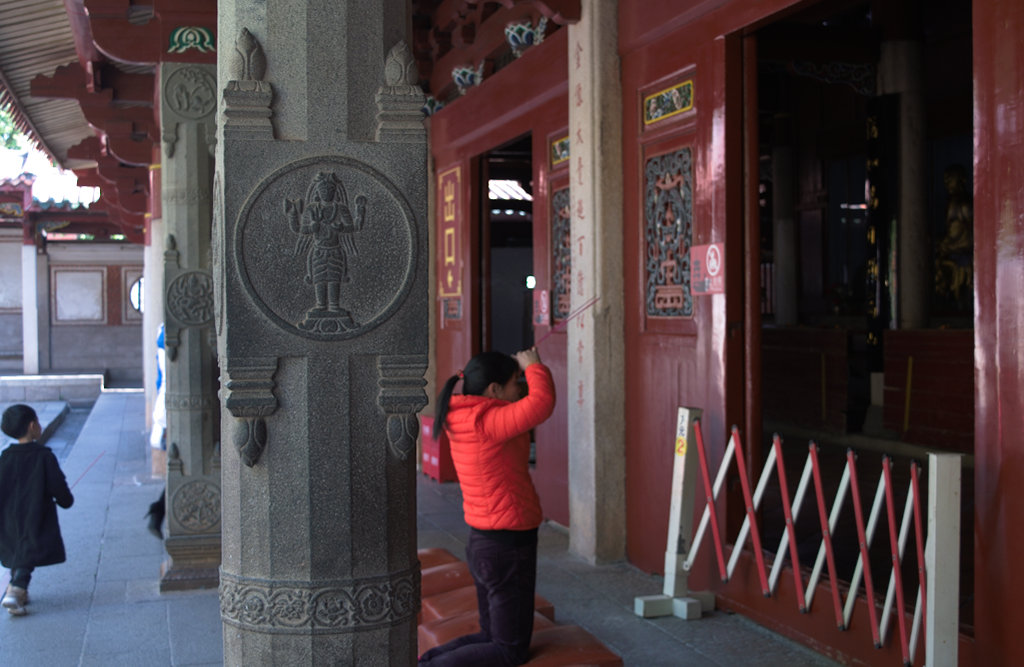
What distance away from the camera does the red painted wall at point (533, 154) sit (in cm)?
696

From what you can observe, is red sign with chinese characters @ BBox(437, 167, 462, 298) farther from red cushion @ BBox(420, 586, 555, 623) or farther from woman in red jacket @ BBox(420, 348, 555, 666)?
woman in red jacket @ BBox(420, 348, 555, 666)

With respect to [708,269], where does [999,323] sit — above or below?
below

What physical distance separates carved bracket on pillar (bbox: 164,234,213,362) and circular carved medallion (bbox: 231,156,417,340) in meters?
3.73

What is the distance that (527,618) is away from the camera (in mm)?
3764

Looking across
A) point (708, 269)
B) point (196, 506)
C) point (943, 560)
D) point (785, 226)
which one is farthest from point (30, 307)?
point (943, 560)

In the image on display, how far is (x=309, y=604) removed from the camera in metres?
2.35

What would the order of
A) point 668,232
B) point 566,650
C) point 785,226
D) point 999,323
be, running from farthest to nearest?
point 785,226 < point 668,232 < point 566,650 < point 999,323

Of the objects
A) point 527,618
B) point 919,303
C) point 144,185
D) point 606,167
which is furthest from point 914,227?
point 144,185

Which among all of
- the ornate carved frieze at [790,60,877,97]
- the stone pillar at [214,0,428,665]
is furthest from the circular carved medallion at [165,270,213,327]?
the ornate carved frieze at [790,60,877,97]

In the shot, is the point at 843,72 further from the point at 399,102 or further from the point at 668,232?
the point at 399,102

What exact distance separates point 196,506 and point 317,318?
3965mm

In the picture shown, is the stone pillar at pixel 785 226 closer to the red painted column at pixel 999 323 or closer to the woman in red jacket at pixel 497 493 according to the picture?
the red painted column at pixel 999 323

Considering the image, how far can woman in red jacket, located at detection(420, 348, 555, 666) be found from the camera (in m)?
3.59

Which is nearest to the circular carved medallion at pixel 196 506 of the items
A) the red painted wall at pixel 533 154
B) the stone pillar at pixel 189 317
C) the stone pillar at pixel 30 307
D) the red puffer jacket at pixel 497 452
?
the stone pillar at pixel 189 317
